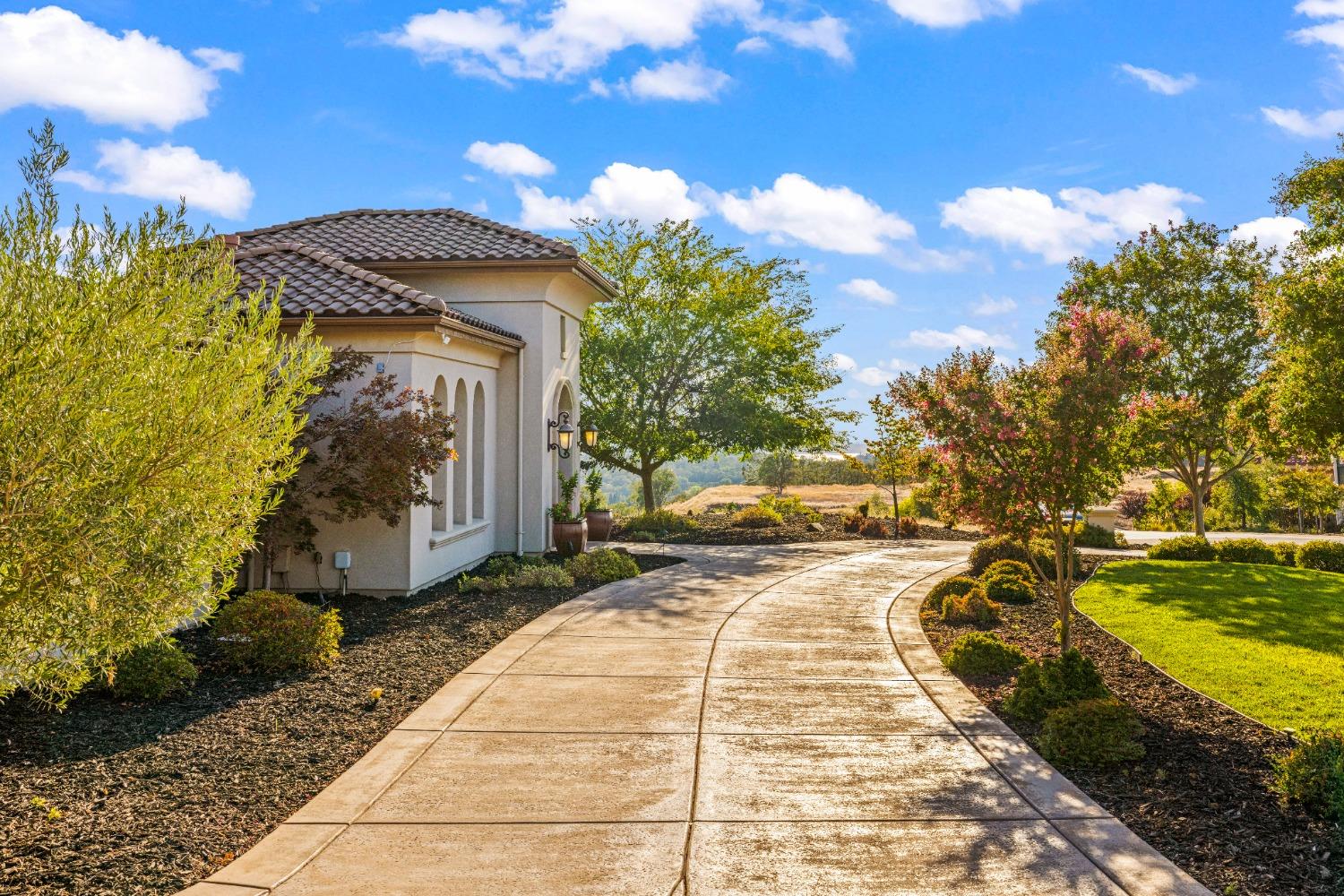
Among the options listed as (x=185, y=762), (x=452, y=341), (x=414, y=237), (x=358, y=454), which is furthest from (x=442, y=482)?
(x=185, y=762)

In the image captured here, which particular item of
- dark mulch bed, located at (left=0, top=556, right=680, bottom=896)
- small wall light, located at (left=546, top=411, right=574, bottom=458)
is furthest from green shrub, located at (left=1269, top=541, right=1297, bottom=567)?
dark mulch bed, located at (left=0, top=556, right=680, bottom=896)

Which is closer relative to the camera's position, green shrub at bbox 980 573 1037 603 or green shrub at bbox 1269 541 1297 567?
green shrub at bbox 980 573 1037 603

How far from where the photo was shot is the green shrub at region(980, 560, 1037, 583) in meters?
13.7

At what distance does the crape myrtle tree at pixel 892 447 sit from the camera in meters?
8.77

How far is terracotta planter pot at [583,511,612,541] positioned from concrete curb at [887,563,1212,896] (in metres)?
11.0

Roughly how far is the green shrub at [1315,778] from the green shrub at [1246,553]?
1319 centimetres

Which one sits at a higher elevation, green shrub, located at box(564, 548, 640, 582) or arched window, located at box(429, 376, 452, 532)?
arched window, located at box(429, 376, 452, 532)

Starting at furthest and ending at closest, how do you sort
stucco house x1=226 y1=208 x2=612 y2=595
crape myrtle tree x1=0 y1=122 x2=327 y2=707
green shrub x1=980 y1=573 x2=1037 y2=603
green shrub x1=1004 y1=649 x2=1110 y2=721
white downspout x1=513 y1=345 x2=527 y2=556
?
white downspout x1=513 y1=345 x2=527 y2=556 < green shrub x1=980 y1=573 x2=1037 y2=603 < stucco house x1=226 y1=208 x2=612 y2=595 < green shrub x1=1004 y1=649 x2=1110 y2=721 < crape myrtle tree x1=0 y1=122 x2=327 y2=707

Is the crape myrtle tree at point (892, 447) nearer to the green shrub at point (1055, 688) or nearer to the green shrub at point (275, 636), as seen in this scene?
the green shrub at point (1055, 688)

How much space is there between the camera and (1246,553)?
56.9 feet

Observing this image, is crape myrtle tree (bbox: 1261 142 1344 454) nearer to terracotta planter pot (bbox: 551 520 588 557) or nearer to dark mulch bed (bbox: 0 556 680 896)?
dark mulch bed (bbox: 0 556 680 896)

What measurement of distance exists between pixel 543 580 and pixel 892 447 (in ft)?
36.7

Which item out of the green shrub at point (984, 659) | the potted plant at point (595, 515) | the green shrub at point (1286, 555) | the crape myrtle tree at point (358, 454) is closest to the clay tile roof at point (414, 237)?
the crape myrtle tree at point (358, 454)

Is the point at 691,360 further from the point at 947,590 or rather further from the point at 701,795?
the point at 701,795
